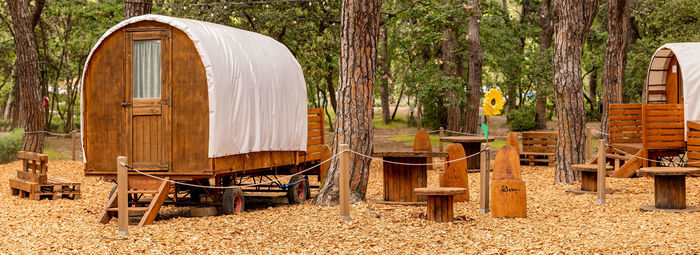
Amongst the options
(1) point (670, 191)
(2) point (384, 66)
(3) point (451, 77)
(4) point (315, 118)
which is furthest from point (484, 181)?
(2) point (384, 66)

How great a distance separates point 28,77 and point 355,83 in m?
13.2

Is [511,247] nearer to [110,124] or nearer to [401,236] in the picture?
[401,236]

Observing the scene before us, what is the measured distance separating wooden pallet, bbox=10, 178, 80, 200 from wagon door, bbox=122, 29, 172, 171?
3472 millimetres

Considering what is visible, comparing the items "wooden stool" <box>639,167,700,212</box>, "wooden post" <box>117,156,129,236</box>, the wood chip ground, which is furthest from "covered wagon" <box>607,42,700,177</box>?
"wooden post" <box>117,156,129,236</box>

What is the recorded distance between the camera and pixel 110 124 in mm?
11562

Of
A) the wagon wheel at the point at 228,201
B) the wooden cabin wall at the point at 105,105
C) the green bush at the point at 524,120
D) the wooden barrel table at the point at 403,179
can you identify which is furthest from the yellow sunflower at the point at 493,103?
the green bush at the point at 524,120

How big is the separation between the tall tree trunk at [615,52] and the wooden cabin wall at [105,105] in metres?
13.5

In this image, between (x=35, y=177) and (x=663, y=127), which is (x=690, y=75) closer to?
(x=663, y=127)

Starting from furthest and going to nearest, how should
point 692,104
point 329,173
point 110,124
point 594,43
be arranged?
point 594,43 < point 692,104 < point 329,173 < point 110,124

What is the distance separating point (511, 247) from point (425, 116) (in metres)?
30.4

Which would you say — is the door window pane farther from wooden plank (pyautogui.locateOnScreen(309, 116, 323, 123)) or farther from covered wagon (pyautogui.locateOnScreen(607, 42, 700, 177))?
covered wagon (pyautogui.locateOnScreen(607, 42, 700, 177))

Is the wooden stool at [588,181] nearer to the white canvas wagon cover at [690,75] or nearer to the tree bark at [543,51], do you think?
the white canvas wagon cover at [690,75]

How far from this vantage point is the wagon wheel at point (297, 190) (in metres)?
13.6

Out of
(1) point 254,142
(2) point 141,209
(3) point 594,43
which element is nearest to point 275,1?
(1) point 254,142
